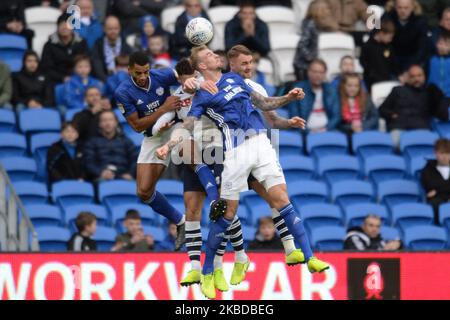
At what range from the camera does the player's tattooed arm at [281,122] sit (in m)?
14.9

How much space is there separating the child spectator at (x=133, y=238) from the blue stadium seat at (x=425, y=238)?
3.30m

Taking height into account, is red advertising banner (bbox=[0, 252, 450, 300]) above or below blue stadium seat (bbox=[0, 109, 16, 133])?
below

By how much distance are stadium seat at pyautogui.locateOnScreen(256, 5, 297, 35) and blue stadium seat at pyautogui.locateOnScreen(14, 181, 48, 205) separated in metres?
4.36

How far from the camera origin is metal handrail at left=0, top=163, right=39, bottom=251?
1881 centimetres

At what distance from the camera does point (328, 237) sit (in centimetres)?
1928

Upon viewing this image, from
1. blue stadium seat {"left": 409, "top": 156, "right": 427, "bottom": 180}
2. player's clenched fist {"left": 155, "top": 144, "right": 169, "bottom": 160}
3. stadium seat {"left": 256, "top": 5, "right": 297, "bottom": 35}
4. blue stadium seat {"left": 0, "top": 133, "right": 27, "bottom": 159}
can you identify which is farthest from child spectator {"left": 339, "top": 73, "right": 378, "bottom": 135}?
player's clenched fist {"left": 155, "top": 144, "right": 169, "bottom": 160}

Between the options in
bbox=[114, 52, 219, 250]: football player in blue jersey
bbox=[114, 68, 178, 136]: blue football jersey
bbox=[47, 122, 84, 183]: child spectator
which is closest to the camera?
bbox=[114, 52, 219, 250]: football player in blue jersey

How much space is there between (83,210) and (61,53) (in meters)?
2.77

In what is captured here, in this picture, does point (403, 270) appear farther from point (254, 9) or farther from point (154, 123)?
point (254, 9)

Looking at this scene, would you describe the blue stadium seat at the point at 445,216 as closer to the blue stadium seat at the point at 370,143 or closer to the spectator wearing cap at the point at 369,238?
the spectator wearing cap at the point at 369,238

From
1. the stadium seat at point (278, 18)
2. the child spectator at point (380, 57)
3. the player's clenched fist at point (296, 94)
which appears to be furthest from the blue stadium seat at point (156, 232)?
the player's clenched fist at point (296, 94)

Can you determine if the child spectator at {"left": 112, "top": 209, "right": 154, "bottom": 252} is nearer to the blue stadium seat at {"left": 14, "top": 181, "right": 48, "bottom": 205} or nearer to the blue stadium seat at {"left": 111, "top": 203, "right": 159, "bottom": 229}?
the blue stadium seat at {"left": 111, "top": 203, "right": 159, "bottom": 229}

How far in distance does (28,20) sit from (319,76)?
4.37m

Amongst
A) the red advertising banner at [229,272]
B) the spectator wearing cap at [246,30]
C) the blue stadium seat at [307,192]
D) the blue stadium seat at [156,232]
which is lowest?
the red advertising banner at [229,272]
